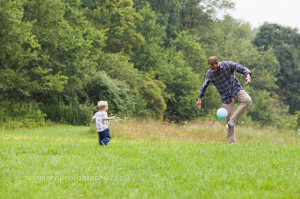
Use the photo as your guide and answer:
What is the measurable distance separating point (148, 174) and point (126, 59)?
27.3m

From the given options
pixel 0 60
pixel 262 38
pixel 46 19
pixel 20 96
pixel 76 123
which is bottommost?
pixel 76 123

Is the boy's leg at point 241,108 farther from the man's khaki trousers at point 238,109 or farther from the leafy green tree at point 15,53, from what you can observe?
the leafy green tree at point 15,53

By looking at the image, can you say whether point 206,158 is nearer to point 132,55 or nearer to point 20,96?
point 20,96

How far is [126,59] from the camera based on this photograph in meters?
31.5

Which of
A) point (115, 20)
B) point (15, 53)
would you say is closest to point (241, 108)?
point (15, 53)

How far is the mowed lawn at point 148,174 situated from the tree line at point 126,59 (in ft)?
46.8

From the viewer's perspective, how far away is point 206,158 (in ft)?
19.7

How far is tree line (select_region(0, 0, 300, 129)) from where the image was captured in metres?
20.6

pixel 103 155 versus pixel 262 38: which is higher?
pixel 262 38

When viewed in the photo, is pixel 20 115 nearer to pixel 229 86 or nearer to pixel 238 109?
pixel 229 86

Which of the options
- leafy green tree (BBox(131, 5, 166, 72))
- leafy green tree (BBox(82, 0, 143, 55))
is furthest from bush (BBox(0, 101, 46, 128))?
leafy green tree (BBox(131, 5, 166, 72))

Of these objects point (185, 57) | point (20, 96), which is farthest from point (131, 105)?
point (185, 57)

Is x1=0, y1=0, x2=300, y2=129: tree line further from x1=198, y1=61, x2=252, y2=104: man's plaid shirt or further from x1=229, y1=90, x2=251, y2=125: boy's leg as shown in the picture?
x1=229, y1=90, x2=251, y2=125: boy's leg

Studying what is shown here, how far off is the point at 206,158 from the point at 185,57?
3910cm
